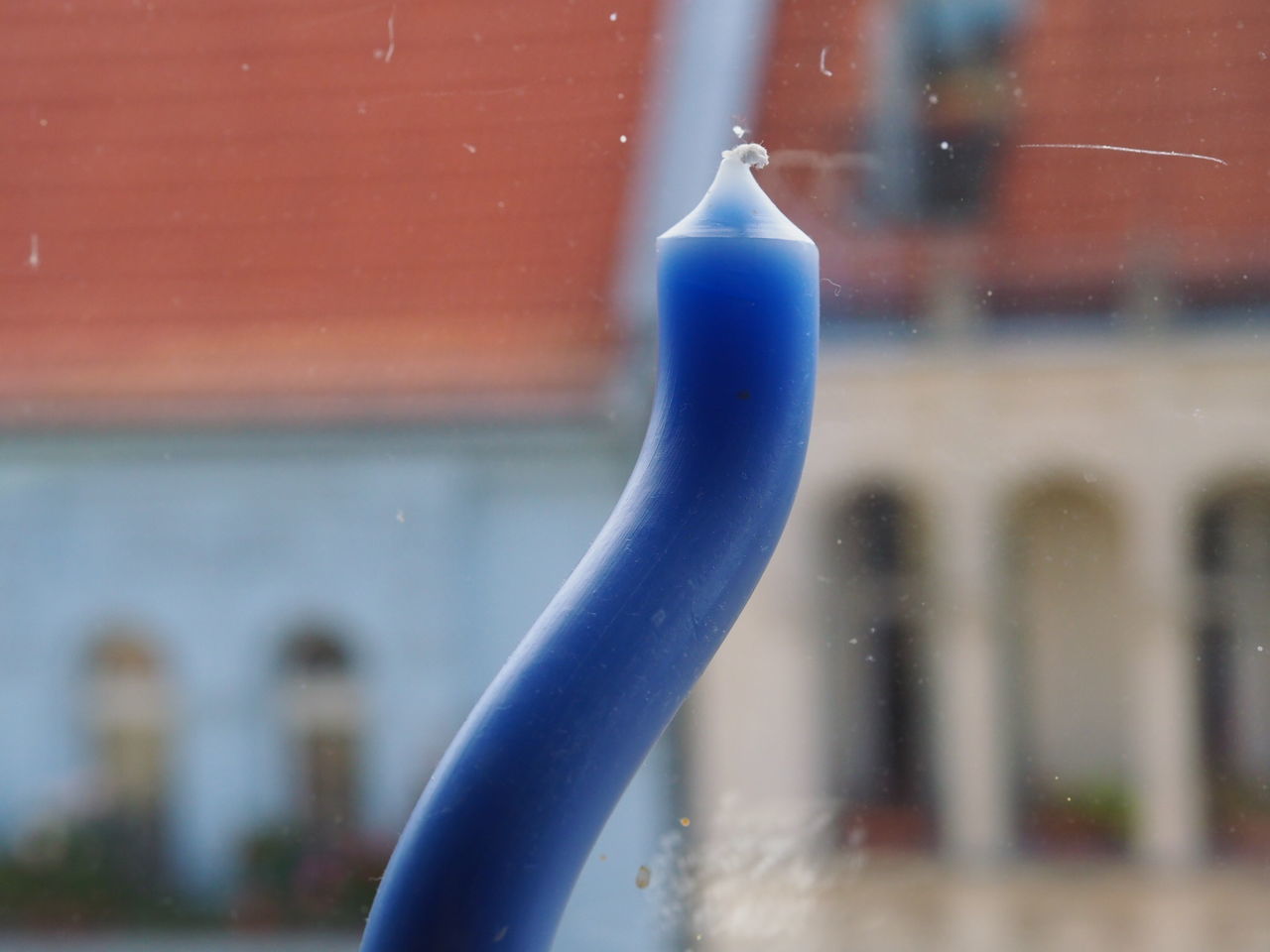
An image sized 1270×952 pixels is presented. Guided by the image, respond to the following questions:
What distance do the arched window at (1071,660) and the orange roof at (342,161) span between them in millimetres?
111

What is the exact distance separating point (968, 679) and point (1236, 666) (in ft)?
0.30

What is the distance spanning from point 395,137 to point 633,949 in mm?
193

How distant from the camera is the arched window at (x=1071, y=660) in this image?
0.28m

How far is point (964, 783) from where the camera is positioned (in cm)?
37

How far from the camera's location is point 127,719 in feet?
5.38

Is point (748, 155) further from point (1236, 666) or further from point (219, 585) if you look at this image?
point (219, 585)

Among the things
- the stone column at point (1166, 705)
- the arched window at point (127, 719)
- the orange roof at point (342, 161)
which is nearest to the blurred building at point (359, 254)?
the orange roof at point (342, 161)

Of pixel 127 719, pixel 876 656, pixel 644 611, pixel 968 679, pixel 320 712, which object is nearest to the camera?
pixel 644 611

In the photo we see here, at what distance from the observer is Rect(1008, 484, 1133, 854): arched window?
0.28m

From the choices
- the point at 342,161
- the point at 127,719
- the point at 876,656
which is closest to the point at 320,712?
the point at 127,719

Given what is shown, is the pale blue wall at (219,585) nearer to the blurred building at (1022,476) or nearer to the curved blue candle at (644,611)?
the blurred building at (1022,476)

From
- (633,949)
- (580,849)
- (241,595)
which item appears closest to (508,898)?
(580,849)

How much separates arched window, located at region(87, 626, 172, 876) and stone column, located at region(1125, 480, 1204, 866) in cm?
97

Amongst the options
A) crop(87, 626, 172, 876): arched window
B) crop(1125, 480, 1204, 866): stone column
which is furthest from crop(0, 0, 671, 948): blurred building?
crop(87, 626, 172, 876): arched window
